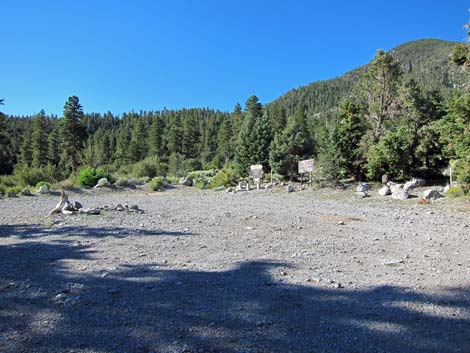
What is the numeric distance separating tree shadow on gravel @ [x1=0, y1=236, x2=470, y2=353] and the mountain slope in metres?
96.0

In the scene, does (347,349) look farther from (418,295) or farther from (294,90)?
(294,90)

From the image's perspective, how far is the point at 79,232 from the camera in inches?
278

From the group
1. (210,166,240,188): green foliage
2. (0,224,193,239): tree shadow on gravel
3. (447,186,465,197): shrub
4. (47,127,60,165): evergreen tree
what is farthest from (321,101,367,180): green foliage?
(47,127,60,165): evergreen tree

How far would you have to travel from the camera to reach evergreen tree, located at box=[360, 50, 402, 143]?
830 inches

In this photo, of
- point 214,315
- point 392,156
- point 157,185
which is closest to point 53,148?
point 157,185

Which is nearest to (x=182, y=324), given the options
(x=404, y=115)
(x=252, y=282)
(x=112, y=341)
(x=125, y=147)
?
(x=112, y=341)

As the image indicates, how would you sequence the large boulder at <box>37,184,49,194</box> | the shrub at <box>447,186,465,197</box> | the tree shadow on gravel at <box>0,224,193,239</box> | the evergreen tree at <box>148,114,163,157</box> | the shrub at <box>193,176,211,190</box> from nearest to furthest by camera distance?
1. the tree shadow on gravel at <box>0,224,193,239</box>
2. the shrub at <box>447,186,465,197</box>
3. the large boulder at <box>37,184,49,194</box>
4. the shrub at <box>193,176,211,190</box>
5. the evergreen tree at <box>148,114,163,157</box>

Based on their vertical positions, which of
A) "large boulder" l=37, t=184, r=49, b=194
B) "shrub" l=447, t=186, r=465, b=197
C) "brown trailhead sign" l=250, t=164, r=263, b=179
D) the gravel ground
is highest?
"brown trailhead sign" l=250, t=164, r=263, b=179

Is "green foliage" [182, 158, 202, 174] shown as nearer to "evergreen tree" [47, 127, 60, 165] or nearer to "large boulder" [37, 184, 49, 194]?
"large boulder" [37, 184, 49, 194]

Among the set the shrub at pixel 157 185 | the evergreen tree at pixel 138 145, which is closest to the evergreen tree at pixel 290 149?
the shrub at pixel 157 185

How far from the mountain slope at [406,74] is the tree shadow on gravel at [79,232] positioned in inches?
3663

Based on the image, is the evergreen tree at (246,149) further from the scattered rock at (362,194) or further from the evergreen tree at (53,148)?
the evergreen tree at (53,148)

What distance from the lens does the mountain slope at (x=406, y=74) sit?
4126 inches

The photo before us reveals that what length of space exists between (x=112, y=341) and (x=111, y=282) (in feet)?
4.89
